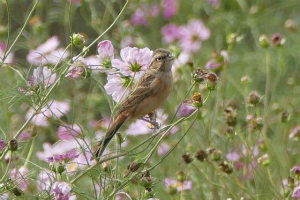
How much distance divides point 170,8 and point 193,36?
1.31 feet

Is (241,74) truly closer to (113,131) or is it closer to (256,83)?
(256,83)

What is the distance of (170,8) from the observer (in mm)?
3336

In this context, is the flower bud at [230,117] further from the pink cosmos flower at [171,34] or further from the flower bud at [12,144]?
the pink cosmos flower at [171,34]

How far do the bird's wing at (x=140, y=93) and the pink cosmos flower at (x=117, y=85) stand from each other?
0.06ft

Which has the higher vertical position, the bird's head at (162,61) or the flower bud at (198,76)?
the bird's head at (162,61)

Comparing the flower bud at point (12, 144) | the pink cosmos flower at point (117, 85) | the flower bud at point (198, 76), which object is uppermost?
the pink cosmos flower at point (117, 85)

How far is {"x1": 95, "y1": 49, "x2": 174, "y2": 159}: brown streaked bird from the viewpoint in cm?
164

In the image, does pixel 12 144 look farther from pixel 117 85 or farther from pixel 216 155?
pixel 216 155

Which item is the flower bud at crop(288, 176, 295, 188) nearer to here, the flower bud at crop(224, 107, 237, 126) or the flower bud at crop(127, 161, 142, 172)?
the flower bud at crop(224, 107, 237, 126)

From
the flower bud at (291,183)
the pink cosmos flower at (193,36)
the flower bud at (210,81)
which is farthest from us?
the pink cosmos flower at (193,36)

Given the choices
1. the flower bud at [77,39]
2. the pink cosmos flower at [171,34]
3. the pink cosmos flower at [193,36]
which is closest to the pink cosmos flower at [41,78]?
the flower bud at [77,39]

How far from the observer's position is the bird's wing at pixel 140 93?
5.38 ft

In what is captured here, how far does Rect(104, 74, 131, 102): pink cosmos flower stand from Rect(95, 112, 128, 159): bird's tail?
0.05m

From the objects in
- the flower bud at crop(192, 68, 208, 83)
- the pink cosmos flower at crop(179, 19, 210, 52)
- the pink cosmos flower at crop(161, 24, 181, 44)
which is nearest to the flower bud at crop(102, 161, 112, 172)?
the flower bud at crop(192, 68, 208, 83)
